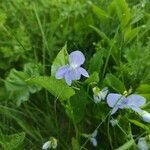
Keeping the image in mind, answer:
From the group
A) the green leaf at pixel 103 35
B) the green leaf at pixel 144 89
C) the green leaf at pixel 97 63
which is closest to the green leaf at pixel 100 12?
the green leaf at pixel 103 35

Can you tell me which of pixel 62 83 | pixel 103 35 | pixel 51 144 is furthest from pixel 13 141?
pixel 103 35

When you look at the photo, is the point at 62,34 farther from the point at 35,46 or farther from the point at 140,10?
the point at 140,10

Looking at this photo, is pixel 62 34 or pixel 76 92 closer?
pixel 76 92

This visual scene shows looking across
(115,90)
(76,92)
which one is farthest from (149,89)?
(76,92)

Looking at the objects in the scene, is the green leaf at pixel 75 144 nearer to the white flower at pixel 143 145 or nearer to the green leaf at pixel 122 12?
the white flower at pixel 143 145

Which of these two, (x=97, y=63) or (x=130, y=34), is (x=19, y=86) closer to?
(x=97, y=63)

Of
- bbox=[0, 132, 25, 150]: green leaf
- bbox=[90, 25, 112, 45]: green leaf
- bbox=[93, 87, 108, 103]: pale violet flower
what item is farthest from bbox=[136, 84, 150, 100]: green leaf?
bbox=[0, 132, 25, 150]: green leaf
